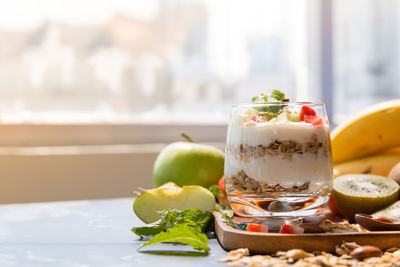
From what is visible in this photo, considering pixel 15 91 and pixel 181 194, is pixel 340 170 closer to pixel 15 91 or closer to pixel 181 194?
pixel 181 194

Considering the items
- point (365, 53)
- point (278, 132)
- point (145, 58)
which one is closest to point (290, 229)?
point (278, 132)

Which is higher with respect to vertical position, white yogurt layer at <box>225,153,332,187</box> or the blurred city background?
the blurred city background

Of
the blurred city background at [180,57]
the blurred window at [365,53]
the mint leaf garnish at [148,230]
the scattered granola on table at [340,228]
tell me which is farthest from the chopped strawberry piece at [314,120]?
the blurred window at [365,53]

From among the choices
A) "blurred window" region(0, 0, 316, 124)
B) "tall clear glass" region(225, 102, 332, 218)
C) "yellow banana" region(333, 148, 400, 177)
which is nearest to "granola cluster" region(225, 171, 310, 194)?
"tall clear glass" region(225, 102, 332, 218)

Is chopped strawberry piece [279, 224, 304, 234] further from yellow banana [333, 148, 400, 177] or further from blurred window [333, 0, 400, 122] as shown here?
blurred window [333, 0, 400, 122]

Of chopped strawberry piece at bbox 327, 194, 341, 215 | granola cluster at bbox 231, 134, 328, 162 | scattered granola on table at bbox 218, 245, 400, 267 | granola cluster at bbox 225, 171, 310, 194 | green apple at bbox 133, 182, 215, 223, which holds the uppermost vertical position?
granola cluster at bbox 231, 134, 328, 162

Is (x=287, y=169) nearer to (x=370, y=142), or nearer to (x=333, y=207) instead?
(x=333, y=207)

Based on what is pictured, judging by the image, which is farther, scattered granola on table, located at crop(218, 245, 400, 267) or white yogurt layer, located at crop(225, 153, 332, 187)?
white yogurt layer, located at crop(225, 153, 332, 187)
